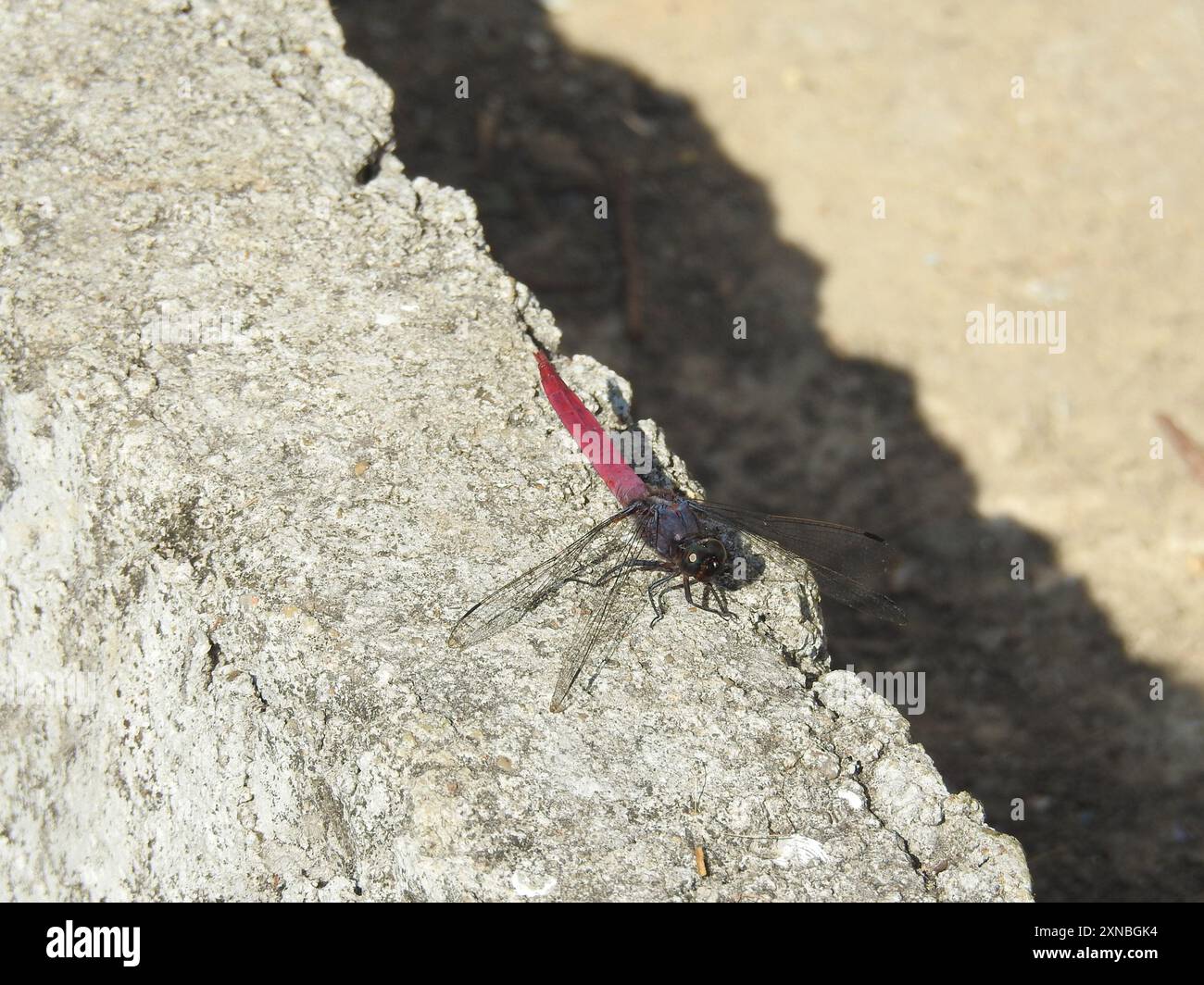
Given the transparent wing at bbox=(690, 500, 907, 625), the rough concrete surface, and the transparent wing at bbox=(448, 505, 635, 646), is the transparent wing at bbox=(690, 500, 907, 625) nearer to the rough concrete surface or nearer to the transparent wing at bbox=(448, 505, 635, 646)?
the rough concrete surface

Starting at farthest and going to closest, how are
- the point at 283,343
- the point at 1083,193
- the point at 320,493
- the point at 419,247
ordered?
1. the point at 1083,193
2. the point at 419,247
3. the point at 283,343
4. the point at 320,493

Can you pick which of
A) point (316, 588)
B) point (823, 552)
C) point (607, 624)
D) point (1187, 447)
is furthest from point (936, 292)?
point (316, 588)

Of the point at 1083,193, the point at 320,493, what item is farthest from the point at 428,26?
the point at 320,493

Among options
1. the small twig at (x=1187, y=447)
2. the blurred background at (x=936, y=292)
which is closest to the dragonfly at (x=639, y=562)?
the blurred background at (x=936, y=292)

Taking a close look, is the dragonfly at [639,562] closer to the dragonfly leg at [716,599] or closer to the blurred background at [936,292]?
the dragonfly leg at [716,599]

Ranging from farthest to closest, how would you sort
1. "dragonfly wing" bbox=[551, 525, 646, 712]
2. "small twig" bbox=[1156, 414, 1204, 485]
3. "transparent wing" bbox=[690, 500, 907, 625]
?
"small twig" bbox=[1156, 414, 1204, 485], "transparent wing" bbox=[690, 500, 907, 625], "dragonfly wing" bbox=[551, 525, 646, 712]

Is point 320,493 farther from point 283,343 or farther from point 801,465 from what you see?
point 801,465

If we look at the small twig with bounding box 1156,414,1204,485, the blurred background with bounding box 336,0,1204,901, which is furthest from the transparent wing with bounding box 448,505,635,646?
the small twig with bounding box 1156,414,1204,485
